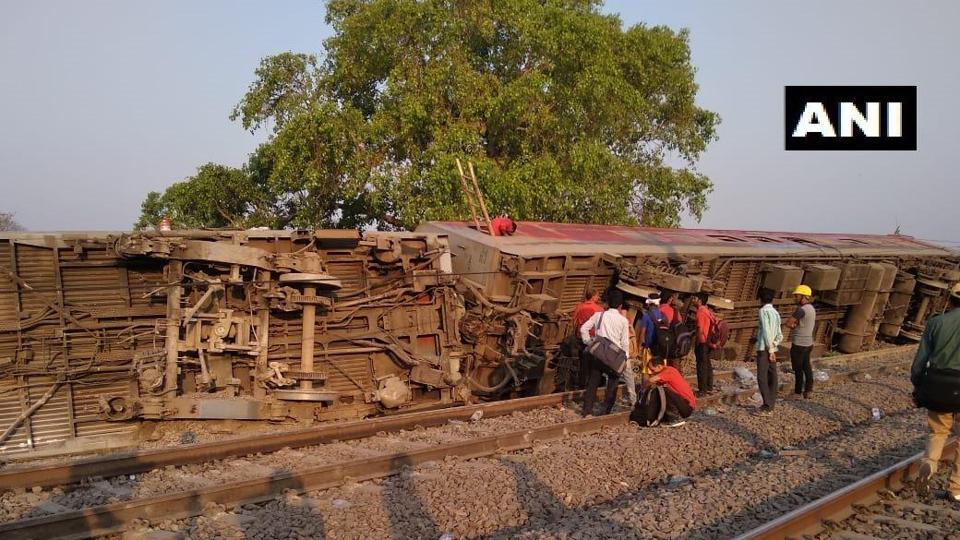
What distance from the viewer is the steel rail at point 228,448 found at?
683 cm

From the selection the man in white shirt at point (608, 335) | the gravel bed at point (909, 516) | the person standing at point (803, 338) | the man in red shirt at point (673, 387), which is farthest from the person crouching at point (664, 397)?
the gravel bed at point (909, 516)

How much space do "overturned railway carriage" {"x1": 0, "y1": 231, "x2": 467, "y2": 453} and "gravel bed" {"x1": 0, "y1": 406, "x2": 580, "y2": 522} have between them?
5.58 ft

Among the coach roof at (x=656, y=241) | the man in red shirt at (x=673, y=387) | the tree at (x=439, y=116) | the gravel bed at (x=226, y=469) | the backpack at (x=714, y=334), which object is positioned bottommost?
the gravel bed at (x=226, y=469)

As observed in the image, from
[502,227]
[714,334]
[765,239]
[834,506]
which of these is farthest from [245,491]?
[765,239]

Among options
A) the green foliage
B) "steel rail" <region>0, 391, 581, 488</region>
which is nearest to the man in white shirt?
"steel rail" <region>0, 391, 581, 488</region>

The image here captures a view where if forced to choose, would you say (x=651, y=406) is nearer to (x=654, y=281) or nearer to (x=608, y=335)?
(x=608, y=335)

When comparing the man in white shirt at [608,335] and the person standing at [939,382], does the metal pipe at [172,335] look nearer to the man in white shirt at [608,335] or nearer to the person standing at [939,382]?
the man in white shirt at [608,335]

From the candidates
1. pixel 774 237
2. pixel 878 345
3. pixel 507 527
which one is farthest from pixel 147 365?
pixel 878 345

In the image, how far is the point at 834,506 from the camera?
617 centimetres

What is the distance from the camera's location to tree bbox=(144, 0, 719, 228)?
2058 centimetres

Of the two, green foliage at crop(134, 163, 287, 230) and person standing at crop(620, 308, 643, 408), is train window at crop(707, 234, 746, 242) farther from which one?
green foliage at crop(134, 163, 287, 230)

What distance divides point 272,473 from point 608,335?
4.78m

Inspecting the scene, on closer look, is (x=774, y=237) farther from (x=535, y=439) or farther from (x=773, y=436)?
(x=535, y=439)

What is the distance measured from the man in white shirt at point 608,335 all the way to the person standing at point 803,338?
9.89 ft
